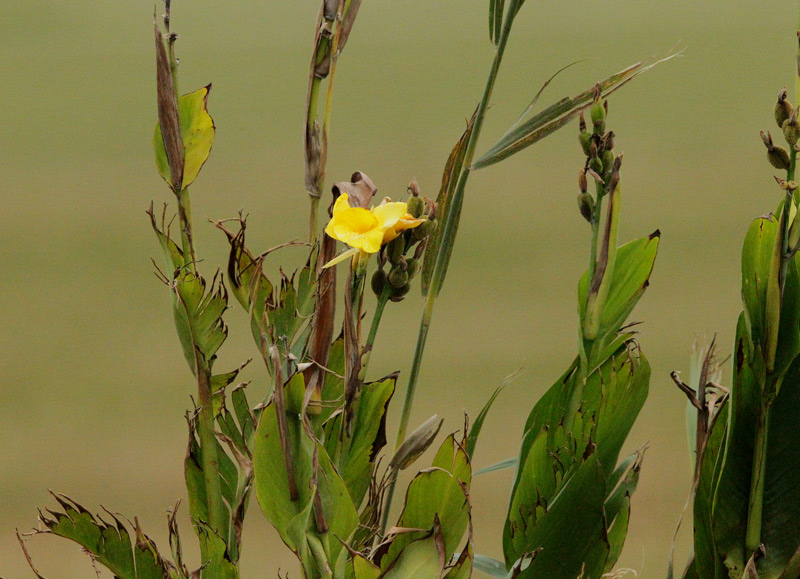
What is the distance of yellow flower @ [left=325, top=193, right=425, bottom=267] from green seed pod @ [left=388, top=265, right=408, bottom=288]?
1 cm

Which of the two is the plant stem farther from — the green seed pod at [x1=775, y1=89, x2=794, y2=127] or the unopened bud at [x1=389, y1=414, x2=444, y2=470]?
the green seed pod at [x1=775, y1=89, x2=794, y2=127]

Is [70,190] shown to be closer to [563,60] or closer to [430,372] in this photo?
[430,372]

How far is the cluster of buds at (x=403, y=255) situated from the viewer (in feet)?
1.27

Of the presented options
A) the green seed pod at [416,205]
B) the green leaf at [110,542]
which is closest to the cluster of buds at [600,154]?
the green seed pod at [416,205]

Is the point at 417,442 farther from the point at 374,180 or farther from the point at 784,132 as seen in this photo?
the point at 374,180

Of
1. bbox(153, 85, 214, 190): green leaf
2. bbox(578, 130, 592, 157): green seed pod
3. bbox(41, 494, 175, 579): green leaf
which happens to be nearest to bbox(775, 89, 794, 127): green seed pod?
bbox(578, 130, 592, 157): green seed pod

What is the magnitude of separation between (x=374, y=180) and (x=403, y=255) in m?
0.51

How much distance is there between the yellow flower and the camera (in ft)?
1.26

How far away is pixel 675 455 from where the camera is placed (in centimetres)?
88

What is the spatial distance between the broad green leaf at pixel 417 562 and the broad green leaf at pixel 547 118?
24 cm

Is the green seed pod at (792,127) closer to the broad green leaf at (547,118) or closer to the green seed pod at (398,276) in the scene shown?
the broad green leaf at (547,118)

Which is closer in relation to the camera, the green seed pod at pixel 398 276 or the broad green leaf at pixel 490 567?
the green seed pod at pixel 398 276

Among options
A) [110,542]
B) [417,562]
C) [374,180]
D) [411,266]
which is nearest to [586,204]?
[411,266]

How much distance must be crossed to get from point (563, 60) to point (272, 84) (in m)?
0.35
